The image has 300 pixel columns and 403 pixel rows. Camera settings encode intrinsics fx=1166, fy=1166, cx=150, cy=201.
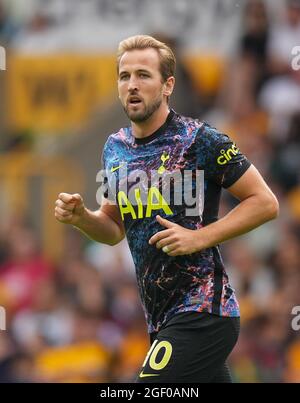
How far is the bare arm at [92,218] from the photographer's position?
256 inches

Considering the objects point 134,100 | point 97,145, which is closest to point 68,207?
point 134,100

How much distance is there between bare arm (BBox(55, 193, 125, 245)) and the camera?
6504 millimetres

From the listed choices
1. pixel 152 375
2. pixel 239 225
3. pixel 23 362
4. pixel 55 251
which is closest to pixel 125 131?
pixel 239 225

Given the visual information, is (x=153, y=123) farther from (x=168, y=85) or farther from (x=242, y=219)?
(x=242, y=219)

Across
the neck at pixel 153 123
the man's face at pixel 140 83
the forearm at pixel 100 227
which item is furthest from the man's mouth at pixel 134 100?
the forearm at pixel 100 227

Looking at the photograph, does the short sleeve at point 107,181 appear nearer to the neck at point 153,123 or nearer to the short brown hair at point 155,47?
the neck at point 153,123

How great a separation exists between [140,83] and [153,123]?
0.26 metres

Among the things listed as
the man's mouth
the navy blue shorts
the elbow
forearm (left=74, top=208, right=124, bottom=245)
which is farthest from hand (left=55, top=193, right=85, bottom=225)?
the elbow

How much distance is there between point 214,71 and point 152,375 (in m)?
8.40

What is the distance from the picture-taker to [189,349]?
6.28 m

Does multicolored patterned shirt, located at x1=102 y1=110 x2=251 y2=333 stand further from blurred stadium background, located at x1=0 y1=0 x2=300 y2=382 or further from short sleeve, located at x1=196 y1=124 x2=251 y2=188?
blurred stadium background, located at x1=0 y1=0 x2=300 y2=382

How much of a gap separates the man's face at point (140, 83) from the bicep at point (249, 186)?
0.64 metres

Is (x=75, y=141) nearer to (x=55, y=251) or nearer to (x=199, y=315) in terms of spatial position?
(x=55, y=251)

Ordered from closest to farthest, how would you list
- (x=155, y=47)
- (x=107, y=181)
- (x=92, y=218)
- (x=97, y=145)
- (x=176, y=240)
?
(x=176, y=240) → (x=155, y=47) → (x=92, y=218) → (x=107, y=181) → (x=97, y=145)
